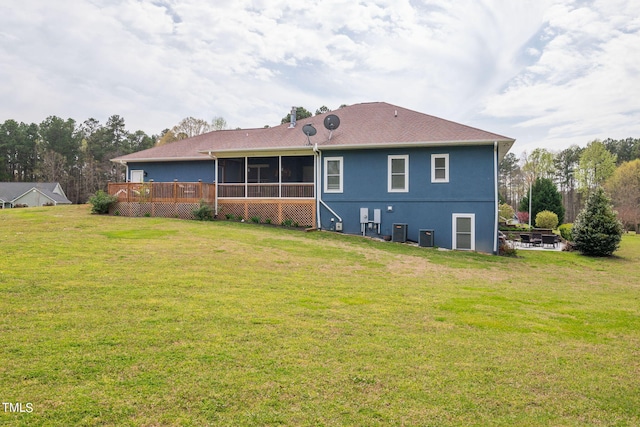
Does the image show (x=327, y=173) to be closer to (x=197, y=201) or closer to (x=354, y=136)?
(x=354, y=136)

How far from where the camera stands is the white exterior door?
20.3 metres

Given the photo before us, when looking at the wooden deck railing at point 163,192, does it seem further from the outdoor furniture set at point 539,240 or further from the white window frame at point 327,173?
the outdoor furniture set at point 539,240

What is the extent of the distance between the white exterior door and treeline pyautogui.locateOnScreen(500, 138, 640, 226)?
33.8 meters

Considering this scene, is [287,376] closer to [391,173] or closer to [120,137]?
[391,173]

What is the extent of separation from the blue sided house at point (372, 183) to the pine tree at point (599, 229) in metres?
4.19

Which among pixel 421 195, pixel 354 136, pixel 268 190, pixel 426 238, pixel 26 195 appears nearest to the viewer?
pixel 426 238

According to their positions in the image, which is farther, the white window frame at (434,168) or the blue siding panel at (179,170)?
the blue siding panel at (179,170)

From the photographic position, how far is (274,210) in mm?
17203

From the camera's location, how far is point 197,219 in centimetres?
1666

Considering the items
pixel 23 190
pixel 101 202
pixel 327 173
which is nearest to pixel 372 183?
pixel 327 173

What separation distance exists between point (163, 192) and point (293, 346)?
594 inches

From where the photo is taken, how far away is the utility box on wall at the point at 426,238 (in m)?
15.1

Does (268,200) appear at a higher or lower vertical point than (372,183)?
lower

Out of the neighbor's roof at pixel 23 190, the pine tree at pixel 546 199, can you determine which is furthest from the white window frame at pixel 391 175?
the neighbor's roof at pixel 23 190
